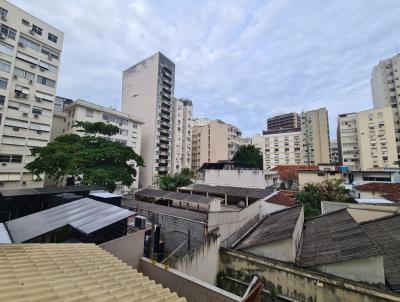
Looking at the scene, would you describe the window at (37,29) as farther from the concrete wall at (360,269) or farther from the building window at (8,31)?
the concrete wall at (360,269)

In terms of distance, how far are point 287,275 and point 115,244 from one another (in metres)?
7.53

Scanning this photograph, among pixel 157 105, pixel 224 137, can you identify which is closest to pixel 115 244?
pixel 157 105

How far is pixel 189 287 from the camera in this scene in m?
5.68

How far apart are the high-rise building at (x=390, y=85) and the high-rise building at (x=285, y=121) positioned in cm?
3361

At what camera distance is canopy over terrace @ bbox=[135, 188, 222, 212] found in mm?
22155

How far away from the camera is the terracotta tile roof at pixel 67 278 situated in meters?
3.55

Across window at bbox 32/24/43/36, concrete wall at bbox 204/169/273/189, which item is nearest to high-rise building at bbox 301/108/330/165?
concrete wall at bbox 204/169/273/189

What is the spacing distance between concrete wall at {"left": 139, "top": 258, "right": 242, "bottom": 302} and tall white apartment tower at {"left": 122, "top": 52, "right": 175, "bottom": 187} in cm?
3923

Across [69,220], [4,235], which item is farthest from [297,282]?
[4,235]

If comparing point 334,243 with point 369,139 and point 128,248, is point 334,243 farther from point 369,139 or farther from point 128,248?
point 369,139

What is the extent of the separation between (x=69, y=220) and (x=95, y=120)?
3287 centimetres

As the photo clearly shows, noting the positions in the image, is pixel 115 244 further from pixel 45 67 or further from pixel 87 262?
pixel 45 67

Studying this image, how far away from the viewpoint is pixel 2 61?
2688 centimetres

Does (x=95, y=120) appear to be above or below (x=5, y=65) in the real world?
below
